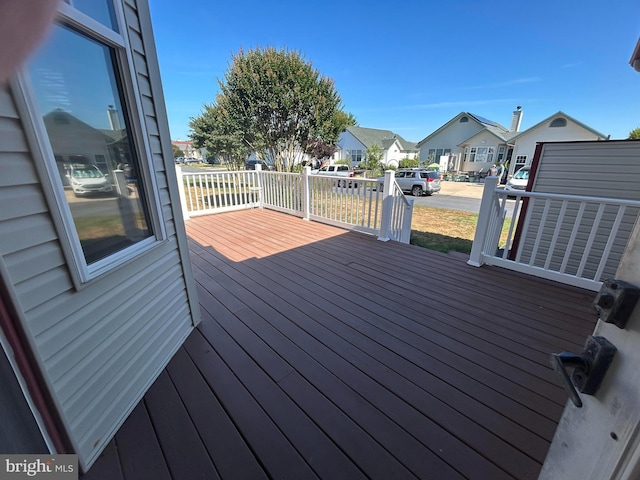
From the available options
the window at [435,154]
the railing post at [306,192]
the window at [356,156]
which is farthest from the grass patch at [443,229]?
the window at [356,156]

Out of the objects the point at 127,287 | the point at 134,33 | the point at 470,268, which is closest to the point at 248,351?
the point at 127,287

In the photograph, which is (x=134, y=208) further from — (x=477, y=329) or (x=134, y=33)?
(x=477, y=329)

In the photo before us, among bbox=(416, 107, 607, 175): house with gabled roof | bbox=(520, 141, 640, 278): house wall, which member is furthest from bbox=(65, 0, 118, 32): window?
bbox=(416, 107, 607, 175): house with gabled roof

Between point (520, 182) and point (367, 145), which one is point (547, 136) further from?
point (367, 145)

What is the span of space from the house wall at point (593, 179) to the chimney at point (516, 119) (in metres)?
24.0

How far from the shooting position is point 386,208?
3.83 m

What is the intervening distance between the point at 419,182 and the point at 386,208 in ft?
30.1

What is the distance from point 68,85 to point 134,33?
21.3 inches

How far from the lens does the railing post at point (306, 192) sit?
4973 millimetres

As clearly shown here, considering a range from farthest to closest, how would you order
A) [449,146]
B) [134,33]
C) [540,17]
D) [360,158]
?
[360,158]
[449,146]
[540,17]
[134,33]

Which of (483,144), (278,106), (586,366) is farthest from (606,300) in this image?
(483,144)

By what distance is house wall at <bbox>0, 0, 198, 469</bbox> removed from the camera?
2.85ft

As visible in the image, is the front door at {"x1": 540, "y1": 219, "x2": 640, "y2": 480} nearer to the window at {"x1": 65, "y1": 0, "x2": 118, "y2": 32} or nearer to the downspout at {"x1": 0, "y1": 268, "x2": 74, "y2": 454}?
the downspout at {"x1": 0, "y1": 268, "x2": 74, "y2": 454}

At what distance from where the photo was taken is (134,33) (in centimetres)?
137
